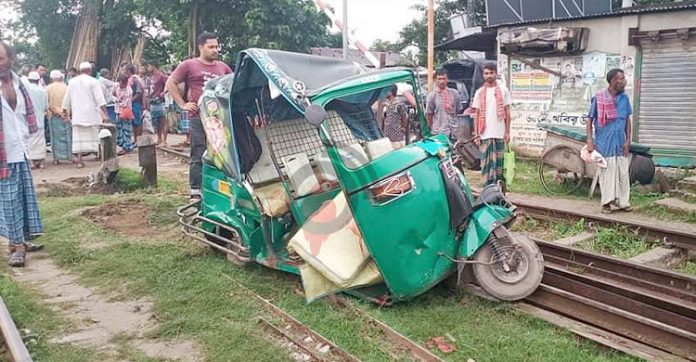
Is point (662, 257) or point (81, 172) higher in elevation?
point (81, 172)

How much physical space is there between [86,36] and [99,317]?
21958mm

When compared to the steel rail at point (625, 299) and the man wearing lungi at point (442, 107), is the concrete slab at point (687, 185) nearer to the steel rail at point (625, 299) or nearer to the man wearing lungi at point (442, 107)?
the man wearing lungi at point (442, 107)

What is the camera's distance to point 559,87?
12.8m

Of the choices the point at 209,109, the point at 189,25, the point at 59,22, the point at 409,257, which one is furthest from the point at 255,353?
the point at 59,22

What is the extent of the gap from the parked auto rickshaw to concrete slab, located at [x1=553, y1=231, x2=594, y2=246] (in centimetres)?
199

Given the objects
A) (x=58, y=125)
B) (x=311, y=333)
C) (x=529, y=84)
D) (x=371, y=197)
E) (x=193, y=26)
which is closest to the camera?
(x=311, y=333)

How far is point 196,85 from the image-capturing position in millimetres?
7242

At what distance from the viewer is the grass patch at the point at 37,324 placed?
4406 millimetres

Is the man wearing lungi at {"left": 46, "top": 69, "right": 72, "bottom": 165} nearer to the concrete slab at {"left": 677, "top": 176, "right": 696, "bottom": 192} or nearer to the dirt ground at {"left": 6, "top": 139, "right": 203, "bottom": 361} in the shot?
the dirt ground at {"left": 6, "top": 139, "right": 203, "bottom": 361}

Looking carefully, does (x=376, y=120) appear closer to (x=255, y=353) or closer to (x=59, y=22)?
(x=255, y=353)

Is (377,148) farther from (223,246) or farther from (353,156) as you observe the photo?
(223,246)

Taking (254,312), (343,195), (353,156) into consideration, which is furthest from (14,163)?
(353,156)

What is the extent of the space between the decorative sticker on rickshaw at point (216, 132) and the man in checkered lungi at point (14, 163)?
1928 millimetres

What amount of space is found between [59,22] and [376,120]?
2392 cm
